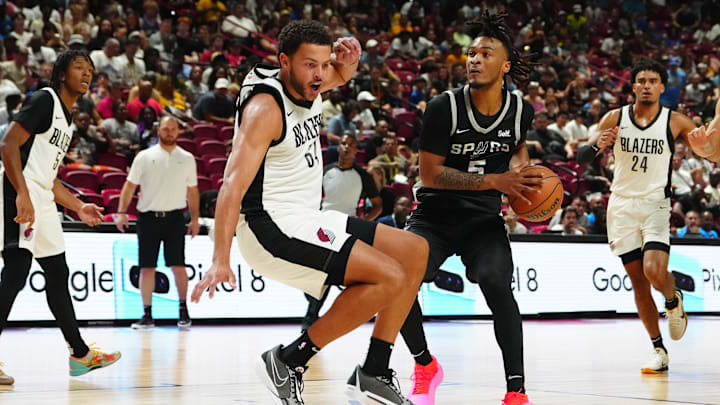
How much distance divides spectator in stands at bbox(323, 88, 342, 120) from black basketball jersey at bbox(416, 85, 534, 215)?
36.7ft

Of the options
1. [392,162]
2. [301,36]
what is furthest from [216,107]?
[301,36]

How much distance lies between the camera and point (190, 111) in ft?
51.0

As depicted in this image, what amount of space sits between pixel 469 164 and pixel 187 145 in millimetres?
9802

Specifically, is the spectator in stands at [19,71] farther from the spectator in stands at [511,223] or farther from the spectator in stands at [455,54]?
the spectator in stands at [455,54]

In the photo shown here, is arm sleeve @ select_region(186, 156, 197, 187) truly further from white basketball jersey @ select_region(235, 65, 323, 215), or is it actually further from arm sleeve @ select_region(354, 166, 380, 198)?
white basketball jersey @ select_region(235, 65, 323, 215)

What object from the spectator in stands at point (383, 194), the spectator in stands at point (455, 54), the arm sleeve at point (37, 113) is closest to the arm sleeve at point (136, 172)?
the spectator in stands at point (383, 194)

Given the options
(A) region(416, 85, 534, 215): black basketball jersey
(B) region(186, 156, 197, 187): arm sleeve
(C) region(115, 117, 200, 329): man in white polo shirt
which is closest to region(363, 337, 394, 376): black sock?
(A) region(416, 85, 534, 215): black basketball jersey

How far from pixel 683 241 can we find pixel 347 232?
9.67 m

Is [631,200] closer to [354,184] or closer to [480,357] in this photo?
[480,357]

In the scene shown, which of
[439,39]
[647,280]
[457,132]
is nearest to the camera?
[457,132]

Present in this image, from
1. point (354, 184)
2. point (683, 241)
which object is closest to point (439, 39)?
point (683, 241)

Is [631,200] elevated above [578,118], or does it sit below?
below

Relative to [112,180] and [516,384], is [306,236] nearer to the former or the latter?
[516,384]

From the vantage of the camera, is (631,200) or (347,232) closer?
(347,232)
